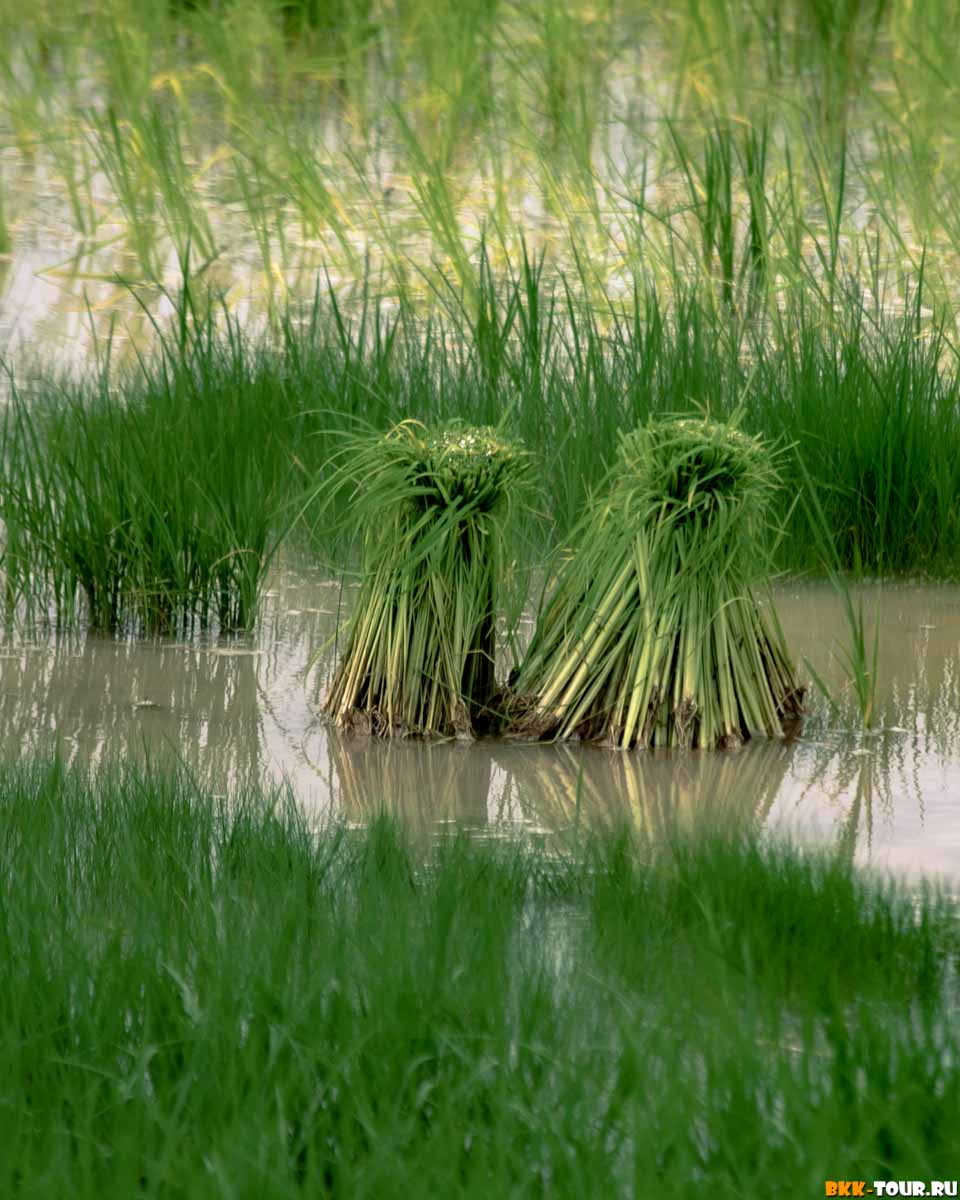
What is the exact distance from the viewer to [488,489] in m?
3.75

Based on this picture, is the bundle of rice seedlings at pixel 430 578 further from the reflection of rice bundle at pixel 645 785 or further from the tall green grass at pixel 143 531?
the tall green grass at pixel 143 531

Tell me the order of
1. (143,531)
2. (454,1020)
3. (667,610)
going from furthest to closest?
1. (143,531)
2. (667,610)
3. (454,1020)

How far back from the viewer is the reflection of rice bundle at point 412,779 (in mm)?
3402

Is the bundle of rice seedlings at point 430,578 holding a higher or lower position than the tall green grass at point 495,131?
lower

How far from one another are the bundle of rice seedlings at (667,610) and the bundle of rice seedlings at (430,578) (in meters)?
0.16

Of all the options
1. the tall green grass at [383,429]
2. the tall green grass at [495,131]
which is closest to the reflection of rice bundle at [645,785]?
the tall green grass at [383,429]

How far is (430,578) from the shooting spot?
149 inches

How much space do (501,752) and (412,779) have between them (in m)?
0.24

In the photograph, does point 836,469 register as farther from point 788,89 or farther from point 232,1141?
point 788,89

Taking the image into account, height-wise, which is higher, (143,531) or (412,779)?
(143,531)

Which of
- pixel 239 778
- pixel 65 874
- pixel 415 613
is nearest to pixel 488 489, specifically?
pixel 415 613

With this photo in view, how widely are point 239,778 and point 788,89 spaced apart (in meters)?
7.06

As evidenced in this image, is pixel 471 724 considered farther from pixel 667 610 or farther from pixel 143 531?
pixel 143 531

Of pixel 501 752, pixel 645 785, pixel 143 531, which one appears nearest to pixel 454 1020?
pixel 645 785
